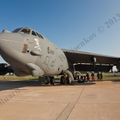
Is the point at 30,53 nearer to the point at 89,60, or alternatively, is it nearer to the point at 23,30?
the point at 23,30

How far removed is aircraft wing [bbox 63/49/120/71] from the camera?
21344 mm

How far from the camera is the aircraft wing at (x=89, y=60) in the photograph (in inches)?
840

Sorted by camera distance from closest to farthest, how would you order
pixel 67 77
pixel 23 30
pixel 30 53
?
pixel 30 53, pixel 23 30, pixel 67 77

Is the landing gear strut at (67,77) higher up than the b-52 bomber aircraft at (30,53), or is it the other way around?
the b-52 bomber aircraft at (30,53)

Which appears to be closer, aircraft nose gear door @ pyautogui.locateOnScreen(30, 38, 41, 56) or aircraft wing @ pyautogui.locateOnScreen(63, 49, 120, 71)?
aircraft nose gear door @ pyautogui.locateOnScreen(30, 38, 41, 56)

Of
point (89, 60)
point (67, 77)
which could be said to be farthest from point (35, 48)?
point (89, 60)

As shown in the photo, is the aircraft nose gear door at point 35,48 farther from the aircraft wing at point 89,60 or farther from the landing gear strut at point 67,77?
the aircraft wing at point 89,60

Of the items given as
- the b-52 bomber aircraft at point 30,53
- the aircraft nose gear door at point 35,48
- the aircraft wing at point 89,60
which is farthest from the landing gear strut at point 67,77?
the aircraft nose gear door at point 35,48

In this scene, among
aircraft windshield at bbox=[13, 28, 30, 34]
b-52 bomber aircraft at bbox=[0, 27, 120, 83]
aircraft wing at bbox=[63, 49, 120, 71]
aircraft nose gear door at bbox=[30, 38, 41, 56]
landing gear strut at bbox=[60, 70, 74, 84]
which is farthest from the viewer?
aircraft wing at bbox=[63, 49, 120, 71]

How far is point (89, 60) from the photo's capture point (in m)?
23.4

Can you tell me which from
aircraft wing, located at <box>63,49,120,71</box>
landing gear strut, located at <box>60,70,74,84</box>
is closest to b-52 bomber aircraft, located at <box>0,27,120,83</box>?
landing gear strut, located at <box>60,70,74,84</box>

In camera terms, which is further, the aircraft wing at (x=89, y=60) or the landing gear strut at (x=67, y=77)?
the aircraft wing at (x=89, y=60)

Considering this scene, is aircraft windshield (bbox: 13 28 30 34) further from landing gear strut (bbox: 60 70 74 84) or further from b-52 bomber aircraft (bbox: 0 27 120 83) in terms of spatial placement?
landing gear strut (bbox: 60 70 74 84)

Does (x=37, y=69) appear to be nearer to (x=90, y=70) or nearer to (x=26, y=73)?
(x=26, y=73)
